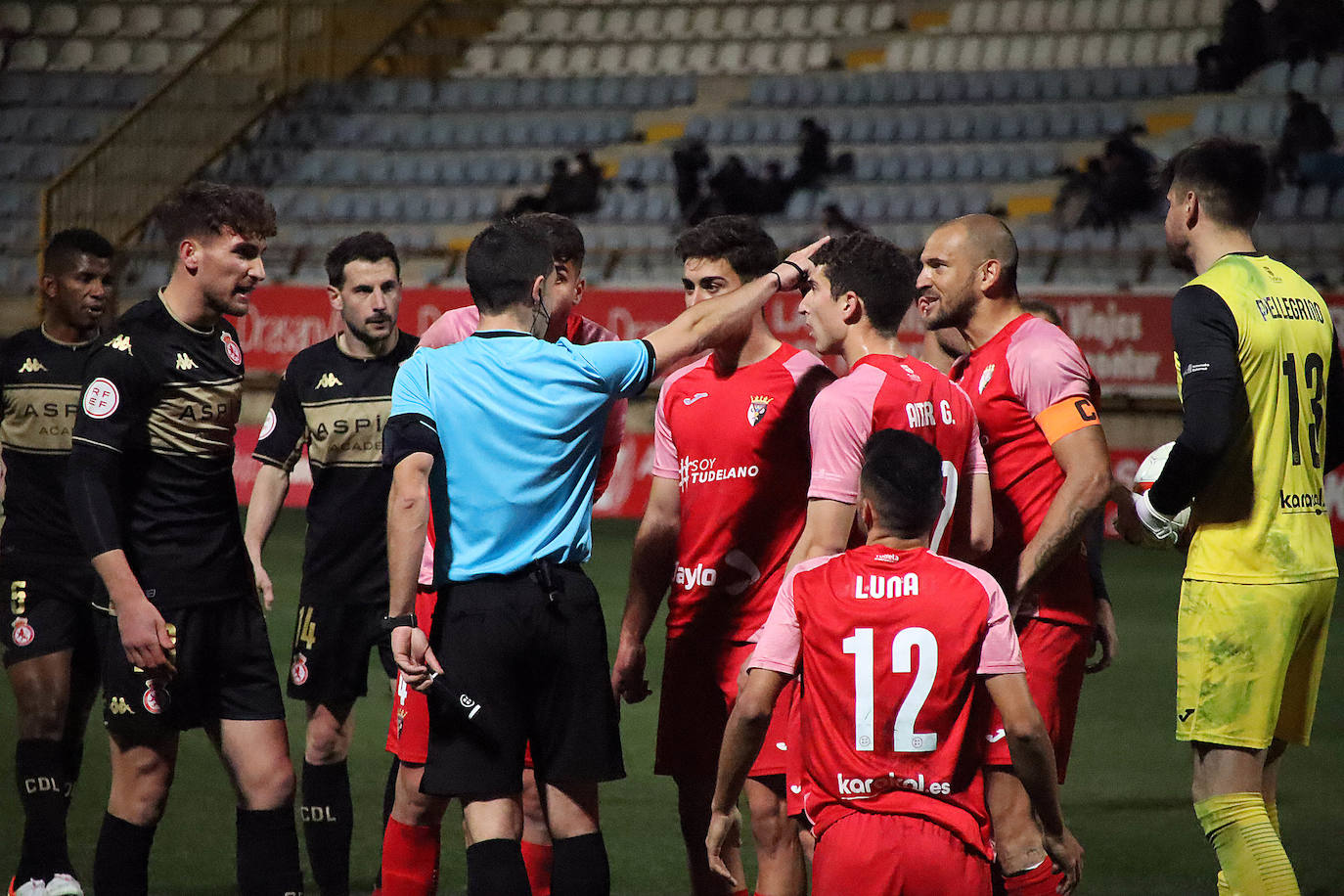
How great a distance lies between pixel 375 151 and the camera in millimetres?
20766

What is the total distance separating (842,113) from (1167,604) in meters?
10.6

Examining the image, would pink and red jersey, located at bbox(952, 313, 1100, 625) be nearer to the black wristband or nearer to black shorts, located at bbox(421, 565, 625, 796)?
the black wristband

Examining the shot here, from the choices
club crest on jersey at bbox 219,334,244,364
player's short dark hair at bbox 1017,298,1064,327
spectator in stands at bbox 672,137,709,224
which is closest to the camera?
club crest on jersey at bbox 219,334,244,364

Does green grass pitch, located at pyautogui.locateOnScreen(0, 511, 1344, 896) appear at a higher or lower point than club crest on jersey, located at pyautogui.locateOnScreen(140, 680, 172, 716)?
lower

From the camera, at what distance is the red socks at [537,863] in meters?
4.23

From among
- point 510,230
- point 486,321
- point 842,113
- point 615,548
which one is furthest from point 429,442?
point 842,113

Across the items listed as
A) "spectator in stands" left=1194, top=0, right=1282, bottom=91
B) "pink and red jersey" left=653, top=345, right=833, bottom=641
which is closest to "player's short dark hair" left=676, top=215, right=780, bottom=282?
"pink and red jersey" left=653, top=345, right=833, bottom=641

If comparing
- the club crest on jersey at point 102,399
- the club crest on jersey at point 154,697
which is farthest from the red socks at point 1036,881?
the club crest on jersey at point 102,399

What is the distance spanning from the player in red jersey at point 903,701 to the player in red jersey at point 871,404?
0.43 metres

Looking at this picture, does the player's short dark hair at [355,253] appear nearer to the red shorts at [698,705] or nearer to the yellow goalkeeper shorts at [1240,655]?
the red shorts at [698,705]

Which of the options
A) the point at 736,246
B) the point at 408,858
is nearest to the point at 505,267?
the point at 736,246

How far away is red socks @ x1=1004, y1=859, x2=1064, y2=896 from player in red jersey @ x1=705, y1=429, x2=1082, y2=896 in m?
0.44

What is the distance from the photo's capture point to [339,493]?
5.10 metres

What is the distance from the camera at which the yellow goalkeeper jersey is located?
3.70 meters
